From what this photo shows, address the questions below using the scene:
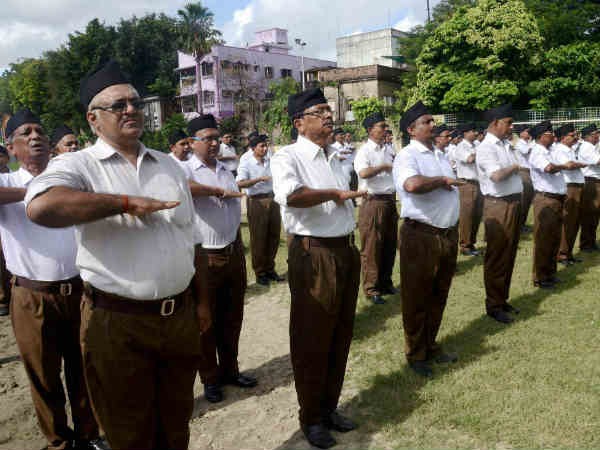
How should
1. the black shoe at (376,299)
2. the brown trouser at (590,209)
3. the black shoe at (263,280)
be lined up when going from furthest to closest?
the brown trouser at (590,209) → the black shoe at (263,280) → the black shoe at (376,299)

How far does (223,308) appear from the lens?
14.7 feet

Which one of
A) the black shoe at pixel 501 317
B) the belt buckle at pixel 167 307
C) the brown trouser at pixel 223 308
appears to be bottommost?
the black shoe at pixel 501 317

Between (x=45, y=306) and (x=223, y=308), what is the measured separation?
1548mm

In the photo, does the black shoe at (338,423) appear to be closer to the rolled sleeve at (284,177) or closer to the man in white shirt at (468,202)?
the rolled sleeve at (284,177)

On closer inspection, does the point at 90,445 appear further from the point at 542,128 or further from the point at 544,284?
the point at 542,128

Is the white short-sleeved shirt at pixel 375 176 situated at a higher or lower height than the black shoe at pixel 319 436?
higher

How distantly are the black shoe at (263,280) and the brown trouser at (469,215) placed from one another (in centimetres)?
377

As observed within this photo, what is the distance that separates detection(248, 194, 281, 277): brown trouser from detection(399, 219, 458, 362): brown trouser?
3742 millimetres

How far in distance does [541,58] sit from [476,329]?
23.8 m

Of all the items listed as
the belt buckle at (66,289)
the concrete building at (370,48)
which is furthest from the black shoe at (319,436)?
the concrete building at (370,48)

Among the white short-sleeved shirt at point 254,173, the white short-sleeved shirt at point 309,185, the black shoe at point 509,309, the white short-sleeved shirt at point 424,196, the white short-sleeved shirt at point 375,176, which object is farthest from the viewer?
the white short-sleeved shirt at point 254,173

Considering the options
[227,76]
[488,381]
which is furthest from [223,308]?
[227,76]

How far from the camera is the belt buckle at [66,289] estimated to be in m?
3.34

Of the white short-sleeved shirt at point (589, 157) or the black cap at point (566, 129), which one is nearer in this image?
the black cap at point (566, 129)
